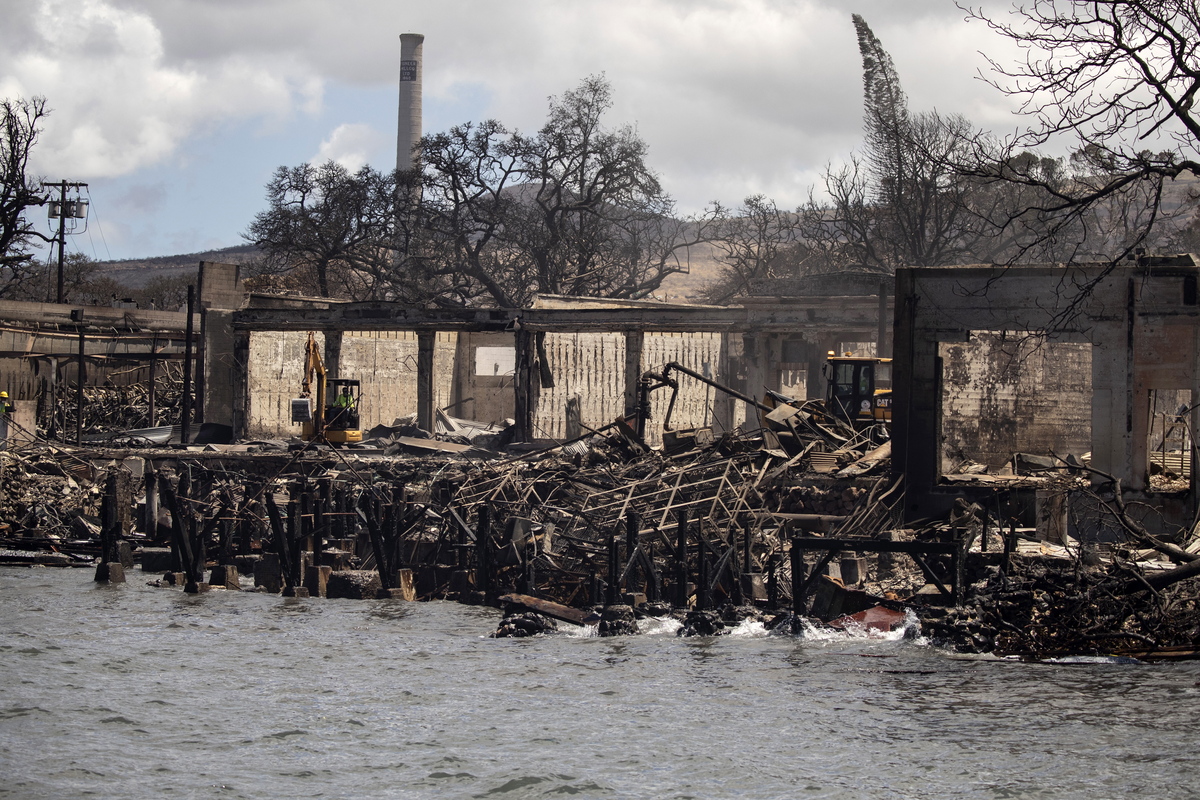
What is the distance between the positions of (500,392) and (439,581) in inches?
878

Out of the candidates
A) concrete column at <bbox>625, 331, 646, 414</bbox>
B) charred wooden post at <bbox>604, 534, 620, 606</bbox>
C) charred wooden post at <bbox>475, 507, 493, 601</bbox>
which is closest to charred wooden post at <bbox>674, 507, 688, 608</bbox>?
charred wooden post at <bbox>604, 534, 620, 606</bbox>

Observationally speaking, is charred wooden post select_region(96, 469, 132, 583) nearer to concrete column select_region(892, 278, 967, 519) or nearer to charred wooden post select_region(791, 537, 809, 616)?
charred wooden post select_region(791, 537, 809, 616)

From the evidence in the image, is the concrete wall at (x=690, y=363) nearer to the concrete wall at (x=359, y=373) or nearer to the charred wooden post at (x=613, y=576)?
the concrete wall at (x=359, y=373)

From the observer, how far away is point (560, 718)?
1145cm

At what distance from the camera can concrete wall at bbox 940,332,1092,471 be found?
25.0 meters

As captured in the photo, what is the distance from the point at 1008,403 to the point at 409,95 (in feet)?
183

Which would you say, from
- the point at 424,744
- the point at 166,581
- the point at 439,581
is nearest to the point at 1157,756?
the point at 424,744

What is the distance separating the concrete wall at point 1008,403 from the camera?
2495cm

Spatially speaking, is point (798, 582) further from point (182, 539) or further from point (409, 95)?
point (409, 95)

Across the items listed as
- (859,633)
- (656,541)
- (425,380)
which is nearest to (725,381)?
(425,380)

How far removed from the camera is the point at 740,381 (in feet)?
118

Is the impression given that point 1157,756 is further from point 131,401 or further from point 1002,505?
point 131,401

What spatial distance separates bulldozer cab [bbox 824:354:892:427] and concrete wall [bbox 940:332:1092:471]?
4.58 ft

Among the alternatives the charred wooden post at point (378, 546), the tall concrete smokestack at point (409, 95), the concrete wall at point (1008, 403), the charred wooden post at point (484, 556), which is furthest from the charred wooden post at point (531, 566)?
the tall concrete smokestack at point (409, 95)
